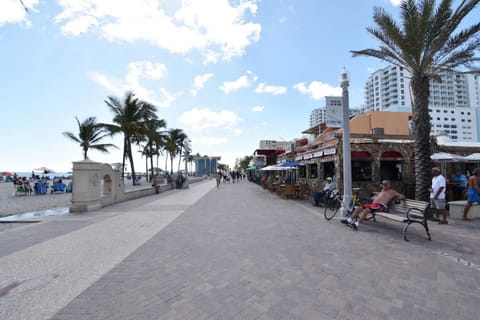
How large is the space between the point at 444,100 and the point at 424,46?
124m

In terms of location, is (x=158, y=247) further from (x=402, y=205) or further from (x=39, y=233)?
(x=402, y=205)

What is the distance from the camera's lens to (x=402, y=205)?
19.0 feet

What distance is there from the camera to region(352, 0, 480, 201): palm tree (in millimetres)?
7168

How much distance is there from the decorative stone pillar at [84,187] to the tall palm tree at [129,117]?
12.9m

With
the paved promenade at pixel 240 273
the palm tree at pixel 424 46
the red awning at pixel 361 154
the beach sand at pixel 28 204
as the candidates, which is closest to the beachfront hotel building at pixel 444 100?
the red awning at pixel 361 154

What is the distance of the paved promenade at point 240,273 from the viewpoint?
2.44m

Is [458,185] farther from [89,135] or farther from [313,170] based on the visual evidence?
[89,135]

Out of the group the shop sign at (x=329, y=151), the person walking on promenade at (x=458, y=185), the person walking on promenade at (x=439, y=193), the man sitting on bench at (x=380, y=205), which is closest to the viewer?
the man sitting on bench at (x=380, y=205)

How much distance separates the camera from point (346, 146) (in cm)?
713

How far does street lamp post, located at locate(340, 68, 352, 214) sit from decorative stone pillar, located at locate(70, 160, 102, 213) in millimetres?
9954

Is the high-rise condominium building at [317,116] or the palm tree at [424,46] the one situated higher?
the high-rise condominium building at [317,116]

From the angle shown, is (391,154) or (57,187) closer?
(391,154)

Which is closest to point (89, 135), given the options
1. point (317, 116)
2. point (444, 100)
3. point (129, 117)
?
point (129, 117)

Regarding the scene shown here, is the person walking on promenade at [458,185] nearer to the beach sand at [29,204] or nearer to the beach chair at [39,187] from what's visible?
the beach sand at [29,204]
